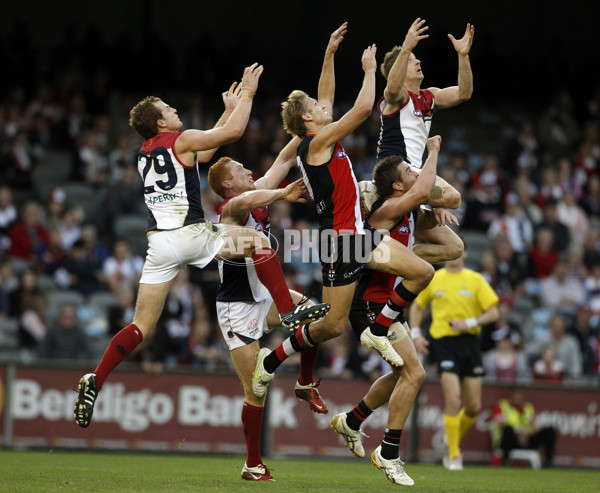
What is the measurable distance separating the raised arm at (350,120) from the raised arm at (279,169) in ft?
2.52

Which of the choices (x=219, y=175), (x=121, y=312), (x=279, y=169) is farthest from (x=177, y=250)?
(x=121, y=312)

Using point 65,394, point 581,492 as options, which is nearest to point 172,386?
point 65,394

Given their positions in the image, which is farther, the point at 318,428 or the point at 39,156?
the point at 39,156

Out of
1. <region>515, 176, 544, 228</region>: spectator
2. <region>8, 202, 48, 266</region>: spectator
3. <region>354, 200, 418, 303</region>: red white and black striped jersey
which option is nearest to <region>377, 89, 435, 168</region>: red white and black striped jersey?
<region>354, 200, 418, 303</region>: red white and black striped jersey

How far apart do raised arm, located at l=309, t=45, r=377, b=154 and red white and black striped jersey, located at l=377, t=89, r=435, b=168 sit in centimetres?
79

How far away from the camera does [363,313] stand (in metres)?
8.99

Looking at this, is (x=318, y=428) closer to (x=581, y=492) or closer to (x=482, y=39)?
(x=581, y=492)

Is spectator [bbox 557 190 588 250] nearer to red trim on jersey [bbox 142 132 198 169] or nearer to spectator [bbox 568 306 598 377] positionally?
spectator [bbox 568 306 598 377]

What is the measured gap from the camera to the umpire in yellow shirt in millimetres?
11945

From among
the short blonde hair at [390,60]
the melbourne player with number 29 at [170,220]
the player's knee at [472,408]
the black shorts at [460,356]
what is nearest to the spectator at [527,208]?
the black shorts at [460,356]

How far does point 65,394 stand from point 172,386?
1.40 meters

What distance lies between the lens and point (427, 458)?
13.8 metres

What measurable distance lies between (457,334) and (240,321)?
13.4 feet

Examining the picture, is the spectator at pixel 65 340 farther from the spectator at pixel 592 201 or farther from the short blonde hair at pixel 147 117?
the spectator at pixel 592 201
